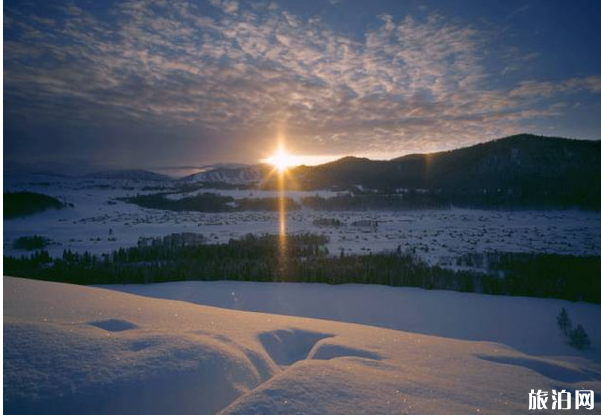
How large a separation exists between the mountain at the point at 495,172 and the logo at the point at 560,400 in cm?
5248

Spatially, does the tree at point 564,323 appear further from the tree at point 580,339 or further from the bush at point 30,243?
the bush at point 30,243

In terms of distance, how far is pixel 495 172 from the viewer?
2980 inches

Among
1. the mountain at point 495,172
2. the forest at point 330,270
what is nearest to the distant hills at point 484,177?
the mountain at point 495,172

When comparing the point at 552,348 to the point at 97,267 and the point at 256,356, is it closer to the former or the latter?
the point at 256,356

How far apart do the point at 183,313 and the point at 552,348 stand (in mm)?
10544

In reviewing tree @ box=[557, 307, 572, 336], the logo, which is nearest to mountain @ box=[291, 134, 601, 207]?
tree @ box=[557, 307, 572, 336]

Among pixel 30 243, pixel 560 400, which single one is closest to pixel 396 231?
pixel 560 400

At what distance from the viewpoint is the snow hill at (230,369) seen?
234 cm

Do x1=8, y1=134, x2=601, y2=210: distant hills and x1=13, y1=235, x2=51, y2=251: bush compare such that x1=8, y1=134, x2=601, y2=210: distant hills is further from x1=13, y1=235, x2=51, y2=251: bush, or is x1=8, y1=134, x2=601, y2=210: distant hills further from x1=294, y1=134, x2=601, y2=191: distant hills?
x1=13, y1=235, x2=51, y2=251: bush

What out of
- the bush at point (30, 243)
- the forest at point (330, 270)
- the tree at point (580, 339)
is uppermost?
the bush at point (30, 243)

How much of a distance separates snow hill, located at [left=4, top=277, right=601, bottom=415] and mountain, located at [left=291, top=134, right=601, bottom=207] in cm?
5289

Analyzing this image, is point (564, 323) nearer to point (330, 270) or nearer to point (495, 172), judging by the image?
point (330, 270)

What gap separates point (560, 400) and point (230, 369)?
3.16m

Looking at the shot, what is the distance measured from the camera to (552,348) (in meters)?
9.33
